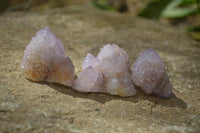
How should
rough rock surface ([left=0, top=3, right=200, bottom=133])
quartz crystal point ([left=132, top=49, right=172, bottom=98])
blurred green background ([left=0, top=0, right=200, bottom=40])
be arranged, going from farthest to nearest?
blurred green background ([left=0, top=0, right=200, bottom=40]) < quartz crystal point ([left=132, top=49, right=172, bottom=98]) < rough rock surface ([left=0, top=3, right=200, bottom=133])

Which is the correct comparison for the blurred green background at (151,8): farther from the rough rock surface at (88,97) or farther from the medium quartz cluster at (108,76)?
the medium quartz cluster at (108,76)

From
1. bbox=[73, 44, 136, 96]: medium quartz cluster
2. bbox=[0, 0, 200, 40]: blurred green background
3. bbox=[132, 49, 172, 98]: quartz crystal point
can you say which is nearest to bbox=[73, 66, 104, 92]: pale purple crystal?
bbox=[73, 44, 136, 96]: medium quartz cluster

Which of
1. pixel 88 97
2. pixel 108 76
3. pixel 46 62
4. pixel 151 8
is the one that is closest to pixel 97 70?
pixel 108 76

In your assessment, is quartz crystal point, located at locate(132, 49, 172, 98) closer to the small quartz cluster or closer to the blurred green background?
the small quartz cluster

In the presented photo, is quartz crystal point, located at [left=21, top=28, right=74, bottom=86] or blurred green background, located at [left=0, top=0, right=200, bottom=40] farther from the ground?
blurred green background, located at [left=0, top=0, right=200, bottom=40]

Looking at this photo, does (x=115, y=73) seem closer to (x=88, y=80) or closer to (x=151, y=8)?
(x=88, y=80)

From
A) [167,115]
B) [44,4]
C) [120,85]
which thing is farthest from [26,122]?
[44,4]

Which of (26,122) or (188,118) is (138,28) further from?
(26,122)
